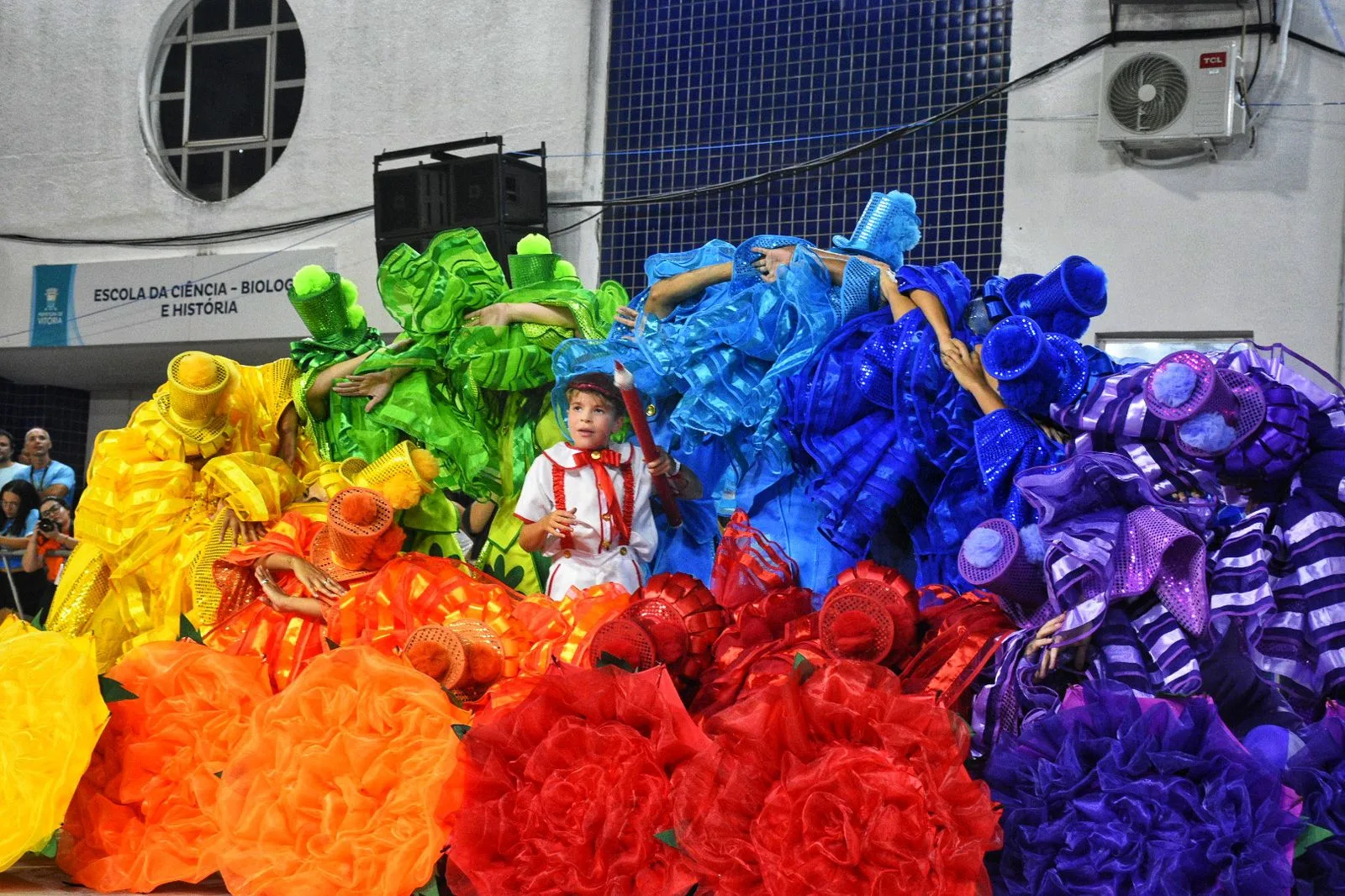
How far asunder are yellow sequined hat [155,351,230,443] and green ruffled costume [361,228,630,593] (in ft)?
0.92

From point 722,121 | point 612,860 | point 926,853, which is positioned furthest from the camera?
point 722,121

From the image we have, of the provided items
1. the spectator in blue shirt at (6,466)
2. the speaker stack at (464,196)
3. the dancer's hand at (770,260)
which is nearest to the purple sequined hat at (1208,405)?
the dancer's hand at (770,260)

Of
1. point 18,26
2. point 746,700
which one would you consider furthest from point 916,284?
point 18,26

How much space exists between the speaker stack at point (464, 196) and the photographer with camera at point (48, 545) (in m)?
1.82

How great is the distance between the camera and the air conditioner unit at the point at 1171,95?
5.16 metres

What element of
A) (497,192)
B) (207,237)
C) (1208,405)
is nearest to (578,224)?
(497,192)

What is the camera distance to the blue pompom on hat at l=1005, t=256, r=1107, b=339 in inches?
78.7

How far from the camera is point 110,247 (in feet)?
23.8

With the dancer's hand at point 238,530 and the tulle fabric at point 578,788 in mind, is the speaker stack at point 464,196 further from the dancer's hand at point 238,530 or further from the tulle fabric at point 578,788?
the tulle fabric at point 578,788

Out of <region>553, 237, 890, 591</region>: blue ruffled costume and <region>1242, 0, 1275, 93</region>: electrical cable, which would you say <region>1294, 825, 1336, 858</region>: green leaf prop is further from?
<region>1242, 0, 1275, 93</region>: electrical cable

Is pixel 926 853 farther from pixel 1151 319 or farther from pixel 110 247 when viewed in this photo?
pixel 110 247

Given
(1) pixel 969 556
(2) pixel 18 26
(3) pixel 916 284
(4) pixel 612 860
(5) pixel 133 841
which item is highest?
(2) pixel 18 26

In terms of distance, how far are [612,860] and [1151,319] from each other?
4357 millimetres

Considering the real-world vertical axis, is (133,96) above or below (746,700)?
above
